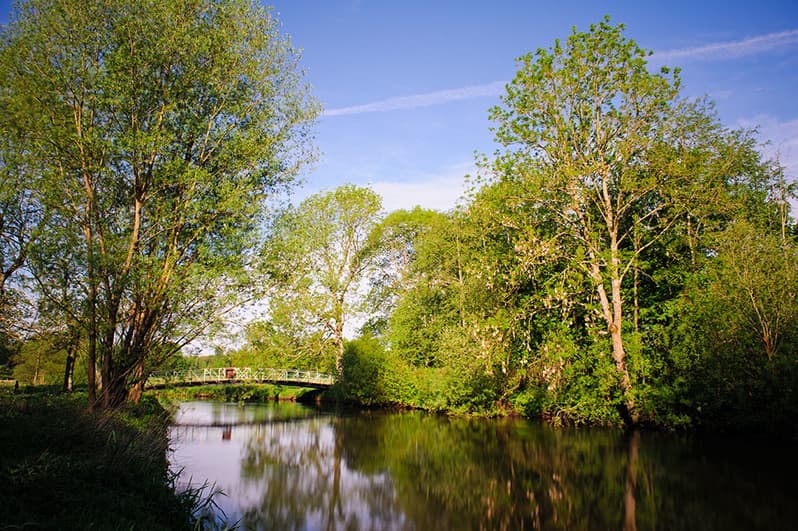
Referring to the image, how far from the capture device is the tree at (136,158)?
43.0ft

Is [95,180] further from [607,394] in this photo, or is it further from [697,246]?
[697,246]

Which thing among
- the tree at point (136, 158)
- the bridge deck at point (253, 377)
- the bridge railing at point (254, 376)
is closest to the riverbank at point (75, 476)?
the tree at point (136, 158)

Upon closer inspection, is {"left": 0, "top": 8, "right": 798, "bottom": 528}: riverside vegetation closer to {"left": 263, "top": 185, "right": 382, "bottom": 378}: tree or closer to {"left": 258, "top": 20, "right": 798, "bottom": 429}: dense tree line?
{"left": 258, "top": 20, "right": 798, "bottom": 429}: dense tree line

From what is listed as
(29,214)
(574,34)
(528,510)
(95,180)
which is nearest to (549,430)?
(528,510)

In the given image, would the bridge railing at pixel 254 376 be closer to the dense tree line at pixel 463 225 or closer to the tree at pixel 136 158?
the dense tree line at pixel 463 225

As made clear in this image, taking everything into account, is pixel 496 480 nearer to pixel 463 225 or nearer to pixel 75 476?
pixel 75 476

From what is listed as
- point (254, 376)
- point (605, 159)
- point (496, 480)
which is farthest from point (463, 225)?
point (496, 480)

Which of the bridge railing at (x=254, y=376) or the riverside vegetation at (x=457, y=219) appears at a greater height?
the riverside vegetation at (x=457, y=219)

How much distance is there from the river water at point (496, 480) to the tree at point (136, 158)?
4.33m

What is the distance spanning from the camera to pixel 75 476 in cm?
586

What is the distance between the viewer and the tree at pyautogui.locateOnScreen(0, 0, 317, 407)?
516 inches

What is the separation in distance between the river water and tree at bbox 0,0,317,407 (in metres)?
4.33

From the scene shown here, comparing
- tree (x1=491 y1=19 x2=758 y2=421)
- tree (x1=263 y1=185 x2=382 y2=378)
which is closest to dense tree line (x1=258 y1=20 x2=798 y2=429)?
tree (x1=491 y1=19 x2=758 y2=421)

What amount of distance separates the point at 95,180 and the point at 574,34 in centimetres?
1817
